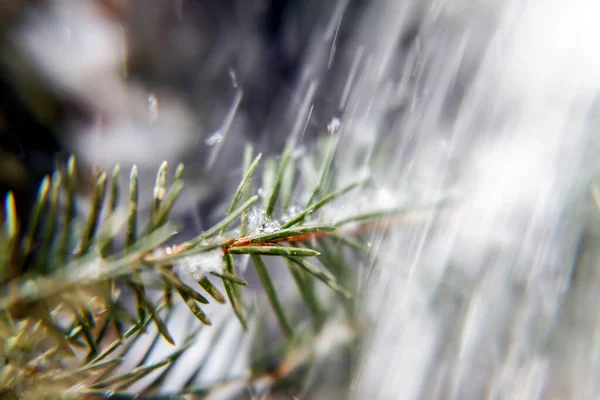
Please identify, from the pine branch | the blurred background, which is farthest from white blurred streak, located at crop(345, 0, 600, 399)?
the pine branch

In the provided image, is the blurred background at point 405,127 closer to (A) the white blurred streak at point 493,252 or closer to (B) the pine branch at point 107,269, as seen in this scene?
(A) the white blurred streak at point 493,252

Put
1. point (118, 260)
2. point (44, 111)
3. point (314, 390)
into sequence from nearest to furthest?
point (118, 260), point (314, 390), point (44, 111)

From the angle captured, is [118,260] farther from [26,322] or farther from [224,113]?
[224,113]

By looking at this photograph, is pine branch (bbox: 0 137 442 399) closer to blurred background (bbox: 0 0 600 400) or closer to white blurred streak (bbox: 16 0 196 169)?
blurred background (bbox: 0 0 600 400)

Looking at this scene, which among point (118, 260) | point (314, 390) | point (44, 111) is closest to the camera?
point (118, 260)

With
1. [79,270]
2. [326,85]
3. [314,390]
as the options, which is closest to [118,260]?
[79,270]

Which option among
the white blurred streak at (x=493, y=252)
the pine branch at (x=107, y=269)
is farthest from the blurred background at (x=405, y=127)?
the pine branch at (x=107, y=269)

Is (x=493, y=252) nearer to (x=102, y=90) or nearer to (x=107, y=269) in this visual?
(x=107, y=269)

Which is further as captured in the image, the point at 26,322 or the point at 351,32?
the point at 351,32

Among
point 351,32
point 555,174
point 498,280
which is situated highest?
point 351,32
